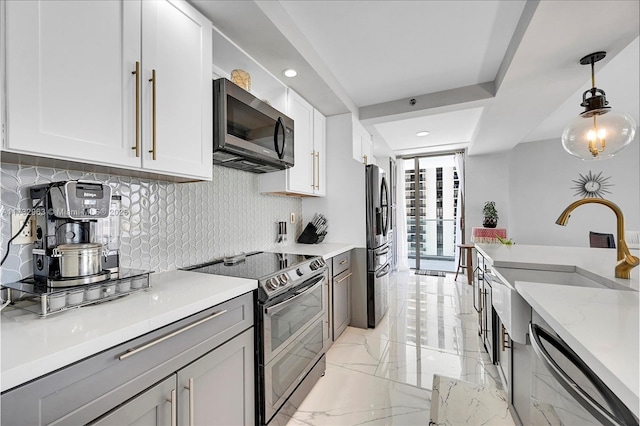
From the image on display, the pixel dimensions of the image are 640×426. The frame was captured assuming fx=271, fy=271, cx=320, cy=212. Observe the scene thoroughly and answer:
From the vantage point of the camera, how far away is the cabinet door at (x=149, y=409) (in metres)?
0.78

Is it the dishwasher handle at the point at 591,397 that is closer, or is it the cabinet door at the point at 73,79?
the dishwasher handle at the point at 591,397

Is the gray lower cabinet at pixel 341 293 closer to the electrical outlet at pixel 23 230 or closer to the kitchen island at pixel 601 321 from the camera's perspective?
the kitchen island at pixel 601 321

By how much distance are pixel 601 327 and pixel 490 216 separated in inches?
181

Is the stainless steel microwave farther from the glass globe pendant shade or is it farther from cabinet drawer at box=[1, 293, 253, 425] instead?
the glass globe pendant shade

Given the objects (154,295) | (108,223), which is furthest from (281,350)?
(108,223)

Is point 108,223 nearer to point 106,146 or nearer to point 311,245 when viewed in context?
point 106,146

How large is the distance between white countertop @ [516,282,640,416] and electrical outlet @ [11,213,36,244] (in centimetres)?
181

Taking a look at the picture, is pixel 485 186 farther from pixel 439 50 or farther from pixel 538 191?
pixel 439 50

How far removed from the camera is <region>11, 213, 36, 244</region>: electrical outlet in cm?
104

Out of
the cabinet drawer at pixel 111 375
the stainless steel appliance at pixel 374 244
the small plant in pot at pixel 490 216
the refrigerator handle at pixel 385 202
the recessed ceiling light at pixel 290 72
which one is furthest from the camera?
the small plant in pot at pixel 490 216

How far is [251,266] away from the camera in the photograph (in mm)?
1749

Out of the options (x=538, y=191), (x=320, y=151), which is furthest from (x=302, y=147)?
(x=538, y=191)

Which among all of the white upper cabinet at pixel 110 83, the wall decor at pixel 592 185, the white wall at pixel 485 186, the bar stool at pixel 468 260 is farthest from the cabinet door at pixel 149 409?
the wall decor at pixel 592 185

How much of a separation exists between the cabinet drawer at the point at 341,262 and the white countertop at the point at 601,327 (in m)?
1.52
